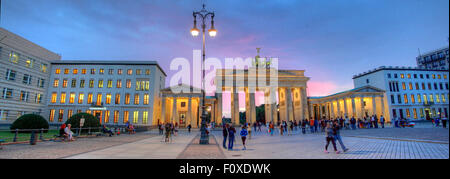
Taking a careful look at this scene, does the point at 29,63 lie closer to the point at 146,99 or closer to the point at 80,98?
the point at 80,98

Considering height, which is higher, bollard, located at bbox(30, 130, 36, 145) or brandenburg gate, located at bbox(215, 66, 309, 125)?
brandenburg gate, located at bbox(215, 66, 309, 125)

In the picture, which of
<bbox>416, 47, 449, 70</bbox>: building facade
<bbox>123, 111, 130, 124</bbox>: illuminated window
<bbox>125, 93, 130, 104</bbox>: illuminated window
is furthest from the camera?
<bbox>416, 47, 449, 70</bbox>: building facade

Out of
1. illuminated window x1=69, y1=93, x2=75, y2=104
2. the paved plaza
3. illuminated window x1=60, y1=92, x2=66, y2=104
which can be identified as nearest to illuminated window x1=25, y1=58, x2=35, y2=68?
illuminated window x1=60, y1=92, x2=66, y2=104

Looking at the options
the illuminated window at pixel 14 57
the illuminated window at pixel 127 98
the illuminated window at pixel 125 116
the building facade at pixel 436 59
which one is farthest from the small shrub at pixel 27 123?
the building facade at pixel 436 59

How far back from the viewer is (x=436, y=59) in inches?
2918

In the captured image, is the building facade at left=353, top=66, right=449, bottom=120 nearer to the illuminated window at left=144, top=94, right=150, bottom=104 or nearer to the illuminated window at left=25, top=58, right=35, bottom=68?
the illuminated window at left=144, top=94, right=150, bottom=104

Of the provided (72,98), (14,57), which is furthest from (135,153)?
(72,98)

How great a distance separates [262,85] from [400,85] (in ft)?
138

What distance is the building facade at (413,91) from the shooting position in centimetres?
5572

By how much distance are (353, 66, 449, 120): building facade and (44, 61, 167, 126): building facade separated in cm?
6527

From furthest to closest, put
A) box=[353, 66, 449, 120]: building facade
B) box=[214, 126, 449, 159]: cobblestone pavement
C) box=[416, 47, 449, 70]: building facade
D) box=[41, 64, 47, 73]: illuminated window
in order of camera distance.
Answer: box=[416, 47, 449, 70]: building facade
box=[353, 66, 449, 120]: building facade
box=[41, 64, 47, 73]: illuminated window
box=[214, 126, 449, 159]: cobblestone pavement

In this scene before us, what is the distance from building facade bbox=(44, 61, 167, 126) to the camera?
42.1m

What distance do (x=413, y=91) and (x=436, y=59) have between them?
32.5 m
